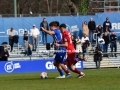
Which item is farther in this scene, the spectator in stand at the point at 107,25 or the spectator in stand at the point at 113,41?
the spectator in stand at the point at 107,25

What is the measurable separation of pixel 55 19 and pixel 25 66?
725 centimetres

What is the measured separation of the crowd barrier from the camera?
96.4 ft

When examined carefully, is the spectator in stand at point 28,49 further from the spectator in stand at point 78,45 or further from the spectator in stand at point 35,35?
the spectator in stand at point 78,45

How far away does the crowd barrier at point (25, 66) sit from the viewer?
29.4 meters

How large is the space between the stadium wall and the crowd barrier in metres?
4.37

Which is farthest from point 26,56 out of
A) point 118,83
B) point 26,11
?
point 26,11

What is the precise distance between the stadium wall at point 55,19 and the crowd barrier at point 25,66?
437 centimetres

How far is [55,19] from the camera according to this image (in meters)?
36.9

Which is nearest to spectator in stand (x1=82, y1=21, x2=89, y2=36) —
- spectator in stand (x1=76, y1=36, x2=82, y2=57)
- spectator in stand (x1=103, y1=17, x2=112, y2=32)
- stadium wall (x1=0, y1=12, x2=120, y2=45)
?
spectator in stand (x1=76, y1=36, x2=82, y2=57)

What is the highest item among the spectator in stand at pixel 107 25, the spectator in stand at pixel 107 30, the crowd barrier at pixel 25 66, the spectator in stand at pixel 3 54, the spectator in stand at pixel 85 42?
the spectator in stand at pixel 107 25

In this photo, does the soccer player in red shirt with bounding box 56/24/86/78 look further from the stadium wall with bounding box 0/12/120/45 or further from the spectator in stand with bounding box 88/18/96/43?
the spectator in stand with bounding box 88/18/96/43

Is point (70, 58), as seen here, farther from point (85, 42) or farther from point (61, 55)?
point (85, 42)

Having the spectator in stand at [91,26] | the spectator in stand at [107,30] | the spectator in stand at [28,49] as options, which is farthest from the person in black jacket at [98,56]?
the spectator in stand at [28,49]

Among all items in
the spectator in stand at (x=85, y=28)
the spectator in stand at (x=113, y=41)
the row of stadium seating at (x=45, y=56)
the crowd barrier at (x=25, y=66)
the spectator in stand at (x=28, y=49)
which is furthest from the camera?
the spectator in stand at (x=113, y=41)
